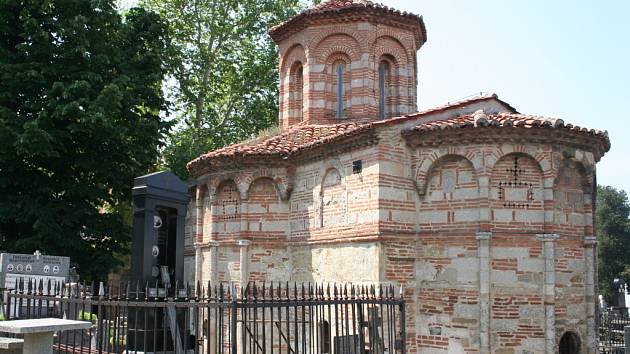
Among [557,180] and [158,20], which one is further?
[158,20]

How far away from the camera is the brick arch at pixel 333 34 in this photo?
53.4 ft

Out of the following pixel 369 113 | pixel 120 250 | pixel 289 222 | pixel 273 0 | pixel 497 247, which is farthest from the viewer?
pixel 273 0

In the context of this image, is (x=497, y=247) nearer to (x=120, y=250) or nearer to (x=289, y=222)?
(x=289, y=222)

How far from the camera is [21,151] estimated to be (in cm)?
1490

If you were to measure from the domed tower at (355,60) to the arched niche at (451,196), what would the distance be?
4.19 metres

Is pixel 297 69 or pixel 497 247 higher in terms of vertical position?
pixel 297 69

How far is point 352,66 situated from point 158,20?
660 cm

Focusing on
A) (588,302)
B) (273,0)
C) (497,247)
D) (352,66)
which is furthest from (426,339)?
(273,0)

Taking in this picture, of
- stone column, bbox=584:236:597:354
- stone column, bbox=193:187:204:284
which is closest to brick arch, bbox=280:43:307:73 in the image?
stone column, bbox=193:187:204:284

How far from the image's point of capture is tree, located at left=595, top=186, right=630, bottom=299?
41500 millimetres

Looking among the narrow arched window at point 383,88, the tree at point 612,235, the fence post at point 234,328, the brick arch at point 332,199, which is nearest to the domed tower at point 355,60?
the narrow arched window at point 383,88

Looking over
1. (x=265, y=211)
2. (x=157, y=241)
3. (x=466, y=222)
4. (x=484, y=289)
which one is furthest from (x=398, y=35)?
(x=157, y=241)

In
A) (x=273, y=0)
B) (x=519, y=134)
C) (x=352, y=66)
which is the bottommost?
(x=519, y=134)

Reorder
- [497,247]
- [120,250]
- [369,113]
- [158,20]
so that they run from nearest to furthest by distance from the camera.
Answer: [497,247] < [369,113] < [120,250] < [158,20]
